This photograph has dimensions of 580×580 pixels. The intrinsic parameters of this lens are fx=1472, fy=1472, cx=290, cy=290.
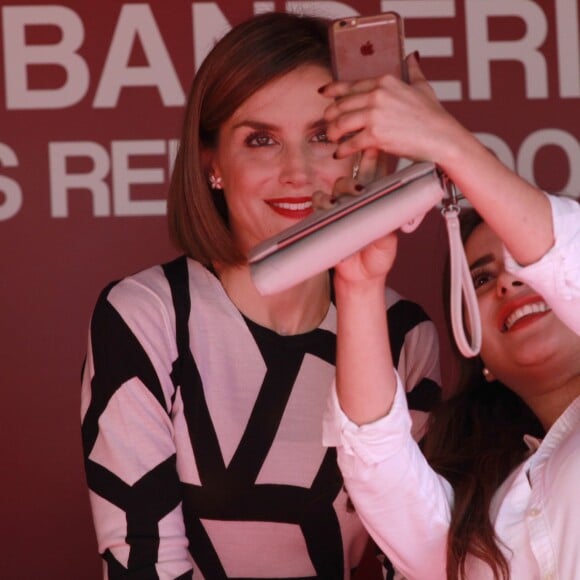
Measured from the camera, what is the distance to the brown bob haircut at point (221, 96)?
2.02 metres

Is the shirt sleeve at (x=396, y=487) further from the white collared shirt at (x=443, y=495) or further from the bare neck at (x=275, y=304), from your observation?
the bare neck at (x=275, y=304)

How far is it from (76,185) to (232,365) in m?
0.68

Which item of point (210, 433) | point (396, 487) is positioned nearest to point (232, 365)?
point (210, 433)

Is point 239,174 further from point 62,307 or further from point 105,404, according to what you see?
point 62,307

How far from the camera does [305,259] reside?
1351 mm

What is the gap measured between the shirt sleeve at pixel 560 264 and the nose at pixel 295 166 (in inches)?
21.7

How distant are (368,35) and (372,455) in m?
0.46

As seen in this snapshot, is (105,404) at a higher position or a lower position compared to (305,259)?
lower

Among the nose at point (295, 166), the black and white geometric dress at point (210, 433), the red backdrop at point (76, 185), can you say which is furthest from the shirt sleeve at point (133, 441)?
the red backdrop at point (76, 185)

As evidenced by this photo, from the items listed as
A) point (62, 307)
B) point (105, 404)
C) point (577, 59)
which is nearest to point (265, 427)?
point (105, 404)

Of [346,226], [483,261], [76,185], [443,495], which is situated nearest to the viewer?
[346,226]

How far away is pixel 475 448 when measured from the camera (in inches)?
76.0

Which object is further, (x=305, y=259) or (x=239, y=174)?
(x=239, y=174)

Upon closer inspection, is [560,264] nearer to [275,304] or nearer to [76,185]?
[275,304]
